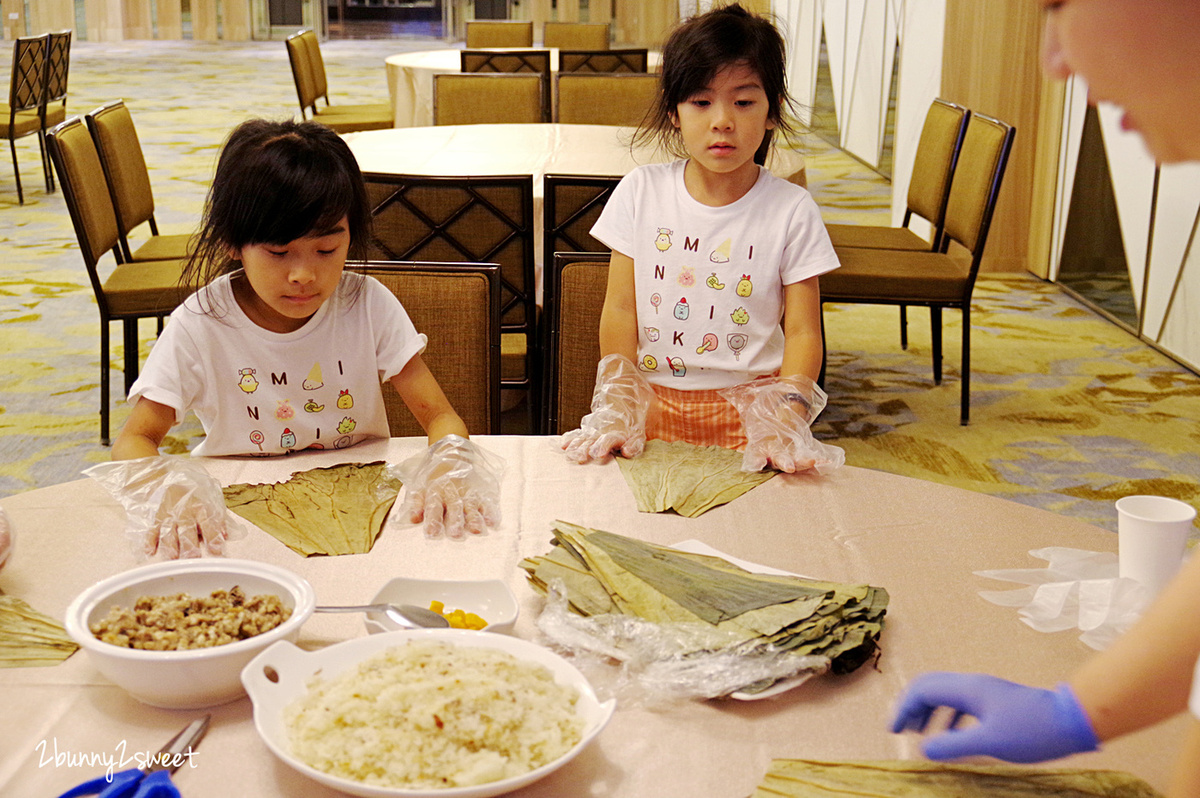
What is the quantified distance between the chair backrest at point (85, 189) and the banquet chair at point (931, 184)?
6.77 feet

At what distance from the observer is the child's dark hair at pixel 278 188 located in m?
1.51

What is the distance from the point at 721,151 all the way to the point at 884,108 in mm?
5252

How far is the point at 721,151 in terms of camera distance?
187 centimetres

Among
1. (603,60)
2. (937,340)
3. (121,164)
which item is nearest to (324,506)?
(121,164)

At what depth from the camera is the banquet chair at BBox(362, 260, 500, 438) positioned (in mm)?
1921

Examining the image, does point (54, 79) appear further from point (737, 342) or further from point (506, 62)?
point (737, 342)

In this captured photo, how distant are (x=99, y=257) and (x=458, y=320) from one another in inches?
64.5

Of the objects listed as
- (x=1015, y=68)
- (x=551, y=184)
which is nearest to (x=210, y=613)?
(x=551, y=184)

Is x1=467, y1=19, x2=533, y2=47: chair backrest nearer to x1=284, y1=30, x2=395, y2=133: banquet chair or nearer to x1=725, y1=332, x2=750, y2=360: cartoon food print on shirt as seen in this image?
x1=284, y1=30, x2=395, y2=133: banquet chair

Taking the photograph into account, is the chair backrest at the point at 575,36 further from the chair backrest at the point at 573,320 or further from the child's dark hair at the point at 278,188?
the child's dark hair at the point at 278,188

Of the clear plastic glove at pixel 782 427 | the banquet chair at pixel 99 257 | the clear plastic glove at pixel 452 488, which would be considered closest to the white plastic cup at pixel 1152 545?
the clear plastic glove at pixel 782 427

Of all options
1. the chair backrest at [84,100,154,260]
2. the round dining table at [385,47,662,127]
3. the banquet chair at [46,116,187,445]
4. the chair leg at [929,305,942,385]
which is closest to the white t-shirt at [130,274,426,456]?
the banquet chair at [46,116,187,445]

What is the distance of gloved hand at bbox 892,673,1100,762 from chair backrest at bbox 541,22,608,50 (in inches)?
271

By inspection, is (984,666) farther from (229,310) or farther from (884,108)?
(884,108)
